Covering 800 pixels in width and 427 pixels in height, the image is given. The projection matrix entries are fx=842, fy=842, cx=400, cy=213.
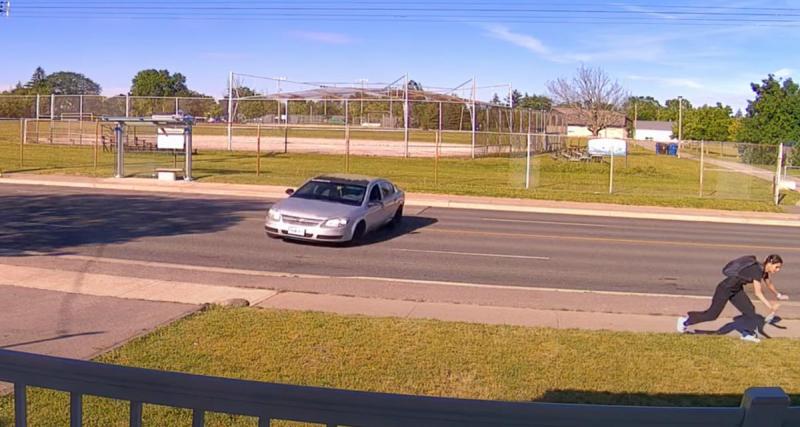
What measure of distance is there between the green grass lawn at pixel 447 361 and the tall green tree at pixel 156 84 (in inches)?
5587

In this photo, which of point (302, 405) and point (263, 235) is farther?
point (263, 235)

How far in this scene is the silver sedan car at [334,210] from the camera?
1575 cm

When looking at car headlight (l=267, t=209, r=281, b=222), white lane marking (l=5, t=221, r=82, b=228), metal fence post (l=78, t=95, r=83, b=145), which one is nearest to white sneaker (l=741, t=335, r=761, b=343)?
car headlight (l=267, t=209, r=281, b=222)

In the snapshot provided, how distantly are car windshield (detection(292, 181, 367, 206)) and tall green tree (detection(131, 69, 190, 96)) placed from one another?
132788 mm

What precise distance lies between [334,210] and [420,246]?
73.8 inches

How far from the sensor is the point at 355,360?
7.35 meters

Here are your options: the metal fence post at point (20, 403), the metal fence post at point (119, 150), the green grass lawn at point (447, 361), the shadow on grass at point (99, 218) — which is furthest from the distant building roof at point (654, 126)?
the metal fence post at point (20, 403)

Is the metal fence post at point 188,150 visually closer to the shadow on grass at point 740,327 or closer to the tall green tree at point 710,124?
the shadow on grass at point 740,327

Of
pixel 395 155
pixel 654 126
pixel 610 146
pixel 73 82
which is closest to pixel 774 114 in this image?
pixel 395 155

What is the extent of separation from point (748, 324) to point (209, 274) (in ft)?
24.5

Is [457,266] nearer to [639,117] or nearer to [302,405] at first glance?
[302,405]

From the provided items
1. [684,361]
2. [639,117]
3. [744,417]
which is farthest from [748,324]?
[639,117]

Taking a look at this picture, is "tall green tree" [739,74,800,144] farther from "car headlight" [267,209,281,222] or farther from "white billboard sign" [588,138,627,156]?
"car headlight" [267,209,281,222]

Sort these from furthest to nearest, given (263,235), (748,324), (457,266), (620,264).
Result: 1. (263,235)
2. (620,264)
3. (457,266)
4. (748,324)
